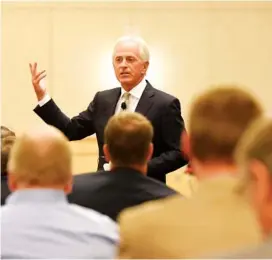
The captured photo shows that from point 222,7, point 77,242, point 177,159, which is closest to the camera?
point 77,242

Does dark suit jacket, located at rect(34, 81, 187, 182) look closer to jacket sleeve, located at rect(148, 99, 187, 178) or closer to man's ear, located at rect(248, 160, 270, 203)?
jacket sleeve, located at rect(148, 99, 187, 178)

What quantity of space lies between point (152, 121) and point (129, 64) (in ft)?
0.94

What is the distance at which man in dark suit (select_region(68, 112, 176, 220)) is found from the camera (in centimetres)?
188

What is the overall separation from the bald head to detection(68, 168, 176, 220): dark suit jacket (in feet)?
0.95

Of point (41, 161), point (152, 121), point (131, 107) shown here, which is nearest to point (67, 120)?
point (131, 107)

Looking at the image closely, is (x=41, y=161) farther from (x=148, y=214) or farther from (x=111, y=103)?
(x=111, y=103)

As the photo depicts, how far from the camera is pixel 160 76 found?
536cm

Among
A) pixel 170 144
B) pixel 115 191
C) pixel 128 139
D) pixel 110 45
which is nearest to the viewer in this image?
pixel 115 191

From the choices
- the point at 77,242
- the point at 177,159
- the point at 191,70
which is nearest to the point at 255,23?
the point at 191,70

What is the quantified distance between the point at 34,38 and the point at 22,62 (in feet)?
0.71

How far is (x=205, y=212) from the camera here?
133 cm

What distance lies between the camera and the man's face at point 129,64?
304cm

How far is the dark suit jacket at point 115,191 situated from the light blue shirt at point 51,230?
0.90 feet

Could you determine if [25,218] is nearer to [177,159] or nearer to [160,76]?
[177,159]
